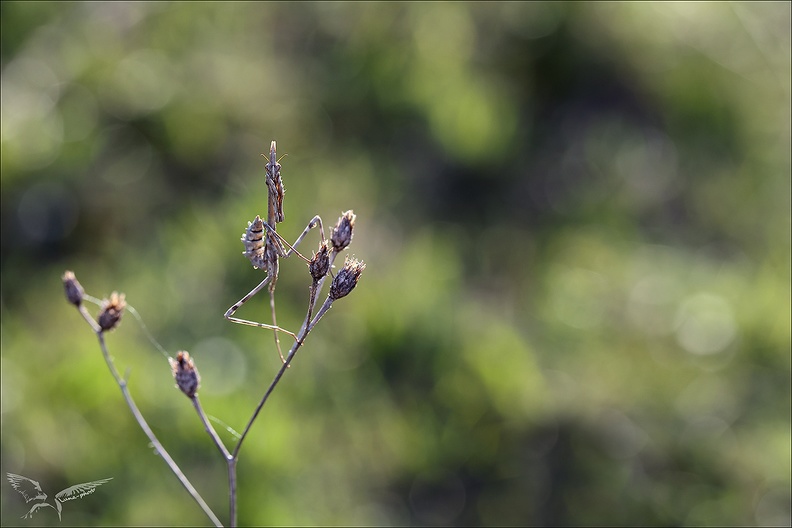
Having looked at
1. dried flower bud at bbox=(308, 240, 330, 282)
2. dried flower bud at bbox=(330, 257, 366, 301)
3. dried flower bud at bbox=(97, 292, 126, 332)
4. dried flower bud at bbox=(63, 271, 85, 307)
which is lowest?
dried flower bud at bbox=(97, 292, 126, 332)

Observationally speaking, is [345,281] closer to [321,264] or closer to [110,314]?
[321,264]

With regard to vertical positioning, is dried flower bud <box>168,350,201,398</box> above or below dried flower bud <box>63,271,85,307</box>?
below

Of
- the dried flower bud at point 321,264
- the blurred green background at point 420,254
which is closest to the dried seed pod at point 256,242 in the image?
the dried flower bud at point 321,264

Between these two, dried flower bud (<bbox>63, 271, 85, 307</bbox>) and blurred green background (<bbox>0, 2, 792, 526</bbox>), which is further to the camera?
blurred green background (<bbox>0, 2, 792, 526</bbox>)

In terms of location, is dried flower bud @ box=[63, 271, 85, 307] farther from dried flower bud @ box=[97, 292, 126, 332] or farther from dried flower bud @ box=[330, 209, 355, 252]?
dried flower bud @ box=[330, 209, 355, 252]

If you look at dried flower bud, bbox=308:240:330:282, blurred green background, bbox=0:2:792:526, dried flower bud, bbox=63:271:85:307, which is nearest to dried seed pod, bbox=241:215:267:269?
dried flower bud, bbox=308:240:330:282

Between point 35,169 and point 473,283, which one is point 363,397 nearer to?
point 473,283

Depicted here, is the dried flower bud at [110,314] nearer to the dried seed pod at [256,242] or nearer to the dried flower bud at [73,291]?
the dried flower bud at [73,291]

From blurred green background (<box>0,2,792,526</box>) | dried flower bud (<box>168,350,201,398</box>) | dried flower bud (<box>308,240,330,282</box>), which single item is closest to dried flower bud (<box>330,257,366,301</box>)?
dried flower bud (<box>308,240,330,282</box>)
